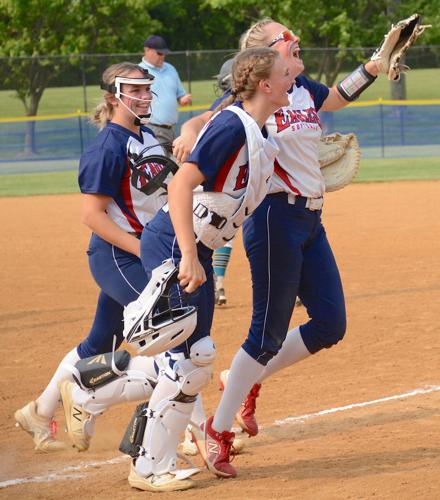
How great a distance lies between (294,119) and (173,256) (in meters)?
1.06

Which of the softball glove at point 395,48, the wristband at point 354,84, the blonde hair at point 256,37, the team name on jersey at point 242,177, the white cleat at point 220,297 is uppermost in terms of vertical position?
the blonde hair at point 256,37

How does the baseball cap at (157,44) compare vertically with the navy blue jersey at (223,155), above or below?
below

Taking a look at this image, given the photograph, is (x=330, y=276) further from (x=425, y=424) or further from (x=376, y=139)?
(x=376, y=139)

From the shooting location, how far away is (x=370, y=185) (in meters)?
18.2

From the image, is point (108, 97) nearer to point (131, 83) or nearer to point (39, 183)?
point (131, 83)

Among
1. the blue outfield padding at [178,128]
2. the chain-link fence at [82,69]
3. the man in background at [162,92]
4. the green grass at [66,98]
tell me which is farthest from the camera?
the green grass at [66,98]

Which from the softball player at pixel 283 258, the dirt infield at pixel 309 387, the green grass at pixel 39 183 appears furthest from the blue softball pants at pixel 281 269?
the green grass at pixel 39 183

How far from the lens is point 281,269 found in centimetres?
499

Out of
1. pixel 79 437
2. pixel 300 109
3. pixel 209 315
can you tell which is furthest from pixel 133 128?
pixel 79 437

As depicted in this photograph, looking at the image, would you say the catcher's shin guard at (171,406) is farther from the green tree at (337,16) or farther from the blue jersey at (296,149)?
the green tree at (337,16)

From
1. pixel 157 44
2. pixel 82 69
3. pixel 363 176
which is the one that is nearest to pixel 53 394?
pixel 157 44

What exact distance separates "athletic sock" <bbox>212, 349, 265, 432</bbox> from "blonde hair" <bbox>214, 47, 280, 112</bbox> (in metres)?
1.29

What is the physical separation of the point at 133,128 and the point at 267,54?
101 cm

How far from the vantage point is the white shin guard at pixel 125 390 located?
4945 mm
